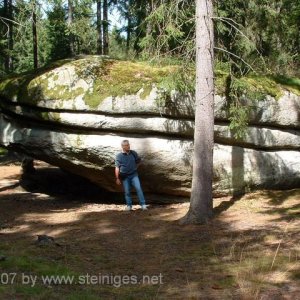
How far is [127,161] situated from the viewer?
10.1 meters

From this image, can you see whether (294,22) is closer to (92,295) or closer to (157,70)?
(157,70)

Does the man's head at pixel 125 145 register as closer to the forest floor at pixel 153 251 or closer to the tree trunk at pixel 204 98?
the forest floor at pixel 153 251

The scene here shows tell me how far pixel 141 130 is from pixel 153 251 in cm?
433

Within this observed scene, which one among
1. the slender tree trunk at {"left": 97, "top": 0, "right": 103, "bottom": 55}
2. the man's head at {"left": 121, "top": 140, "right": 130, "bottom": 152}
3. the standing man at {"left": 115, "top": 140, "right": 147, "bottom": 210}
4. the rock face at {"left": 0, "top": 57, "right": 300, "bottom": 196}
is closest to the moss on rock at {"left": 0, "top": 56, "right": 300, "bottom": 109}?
the rock face at {"left": 0, "top": 57, "right": 300, "bottom": 196}

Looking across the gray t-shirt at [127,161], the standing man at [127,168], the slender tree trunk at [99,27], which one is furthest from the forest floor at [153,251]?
the slender tree trunk at [99,27]

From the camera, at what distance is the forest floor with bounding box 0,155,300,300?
5.07 metres

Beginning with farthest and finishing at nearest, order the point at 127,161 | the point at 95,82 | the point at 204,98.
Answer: the point at 95,82
the point at 127,161
the point at 204,98

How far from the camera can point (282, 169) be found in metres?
11.5

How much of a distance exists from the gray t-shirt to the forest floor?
99cm

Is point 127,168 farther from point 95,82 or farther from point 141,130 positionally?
point 95,82

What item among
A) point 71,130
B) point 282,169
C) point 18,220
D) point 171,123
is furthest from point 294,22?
point 18,220

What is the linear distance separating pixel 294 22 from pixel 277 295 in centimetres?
1435

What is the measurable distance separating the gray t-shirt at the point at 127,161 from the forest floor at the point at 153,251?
38.9 inches

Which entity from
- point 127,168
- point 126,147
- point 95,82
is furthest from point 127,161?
point 95,82
